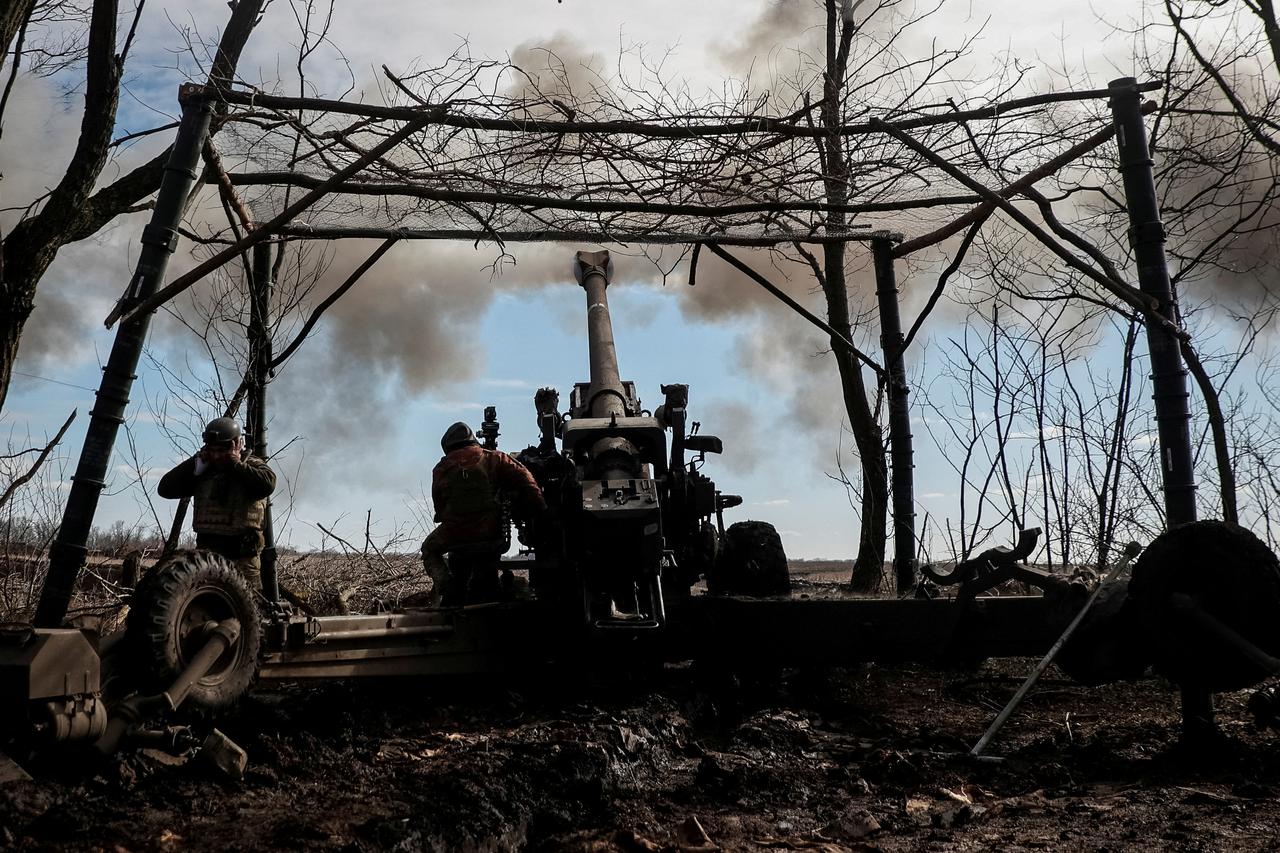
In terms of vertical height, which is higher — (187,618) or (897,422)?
(897,422)

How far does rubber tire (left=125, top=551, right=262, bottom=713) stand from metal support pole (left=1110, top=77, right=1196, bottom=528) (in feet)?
16.2

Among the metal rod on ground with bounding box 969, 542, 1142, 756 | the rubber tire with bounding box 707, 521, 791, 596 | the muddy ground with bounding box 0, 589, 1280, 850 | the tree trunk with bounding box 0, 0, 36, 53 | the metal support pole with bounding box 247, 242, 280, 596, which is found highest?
the tree trunk with bounding box 0, 0, 36, 53

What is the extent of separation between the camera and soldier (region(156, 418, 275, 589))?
7.98m

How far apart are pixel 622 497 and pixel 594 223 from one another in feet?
6.04

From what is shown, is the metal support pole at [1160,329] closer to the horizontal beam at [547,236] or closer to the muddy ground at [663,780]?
the muddy ground at [663,780]

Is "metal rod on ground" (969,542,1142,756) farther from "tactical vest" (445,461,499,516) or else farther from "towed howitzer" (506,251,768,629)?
"tactical vest" (445,461,499,516)

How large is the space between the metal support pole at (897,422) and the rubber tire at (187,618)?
570cm

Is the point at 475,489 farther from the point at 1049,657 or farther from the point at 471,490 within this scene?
the point at 1049,657

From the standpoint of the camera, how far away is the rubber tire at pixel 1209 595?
5637 mm

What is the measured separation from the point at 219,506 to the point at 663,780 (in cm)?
379

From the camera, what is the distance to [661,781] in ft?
19.0

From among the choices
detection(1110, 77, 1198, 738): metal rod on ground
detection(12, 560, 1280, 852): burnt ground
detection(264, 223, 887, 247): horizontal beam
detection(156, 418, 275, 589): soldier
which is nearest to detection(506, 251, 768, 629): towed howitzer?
detection(12, 560, 1280, 852): burnt ground

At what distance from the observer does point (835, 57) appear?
14.1 m

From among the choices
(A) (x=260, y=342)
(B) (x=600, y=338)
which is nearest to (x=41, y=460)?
(A) (x=260, y=342)
